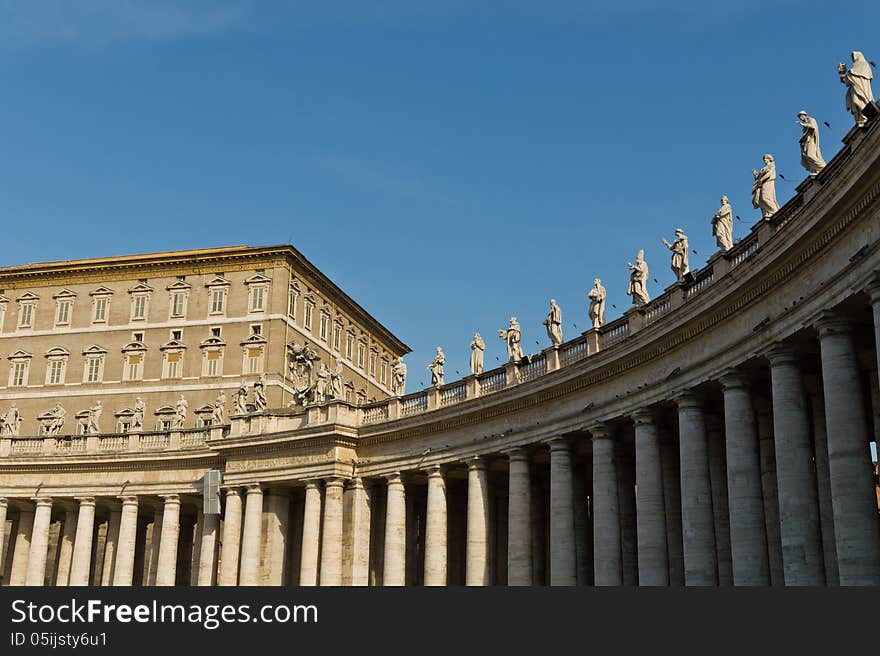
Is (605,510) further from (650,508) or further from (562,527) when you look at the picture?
(650,508)

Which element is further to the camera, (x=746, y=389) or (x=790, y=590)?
(x=746, y=389)

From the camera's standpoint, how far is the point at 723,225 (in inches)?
1622


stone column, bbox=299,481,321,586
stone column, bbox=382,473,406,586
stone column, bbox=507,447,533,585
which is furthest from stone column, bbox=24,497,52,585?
stone column, bbox=507,447,533,585

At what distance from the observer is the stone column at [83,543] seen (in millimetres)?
70875

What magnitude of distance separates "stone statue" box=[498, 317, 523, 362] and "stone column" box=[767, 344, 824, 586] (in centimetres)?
2091

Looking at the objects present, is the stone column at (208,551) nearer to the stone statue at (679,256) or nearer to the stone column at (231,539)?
the stone column at (231,539)

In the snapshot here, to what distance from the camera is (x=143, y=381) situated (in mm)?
99125

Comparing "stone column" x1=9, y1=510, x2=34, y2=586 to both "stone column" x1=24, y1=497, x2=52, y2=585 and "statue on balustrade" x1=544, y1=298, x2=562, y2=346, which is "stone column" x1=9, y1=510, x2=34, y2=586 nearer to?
"stone column" x1=24, y1=497, x2=52, y2=585

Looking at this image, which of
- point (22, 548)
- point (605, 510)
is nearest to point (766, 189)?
point (605, 510)

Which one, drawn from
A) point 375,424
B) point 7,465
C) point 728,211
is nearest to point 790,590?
point 728,211

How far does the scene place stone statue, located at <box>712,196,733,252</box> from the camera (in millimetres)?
40875

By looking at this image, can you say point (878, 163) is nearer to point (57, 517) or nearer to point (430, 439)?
point (430, 439)

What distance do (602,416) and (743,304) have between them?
35.7 ft

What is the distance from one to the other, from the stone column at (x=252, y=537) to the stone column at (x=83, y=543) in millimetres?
13397
